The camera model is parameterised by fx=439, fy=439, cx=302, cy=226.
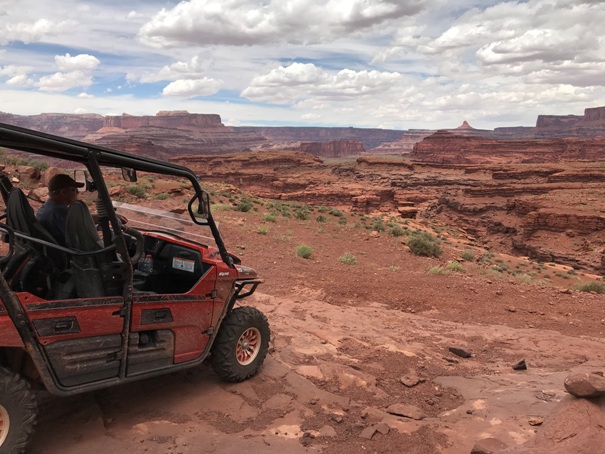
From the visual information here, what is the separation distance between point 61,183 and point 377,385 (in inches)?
164

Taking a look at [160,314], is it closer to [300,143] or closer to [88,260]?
[88,260]

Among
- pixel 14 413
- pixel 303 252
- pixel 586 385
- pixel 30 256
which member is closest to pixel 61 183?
pixel 30 256

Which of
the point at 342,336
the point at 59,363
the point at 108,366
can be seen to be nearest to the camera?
the point at 59,363

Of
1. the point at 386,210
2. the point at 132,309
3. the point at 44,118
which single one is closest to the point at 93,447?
the point at 132,309

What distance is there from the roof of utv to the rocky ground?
228 cm

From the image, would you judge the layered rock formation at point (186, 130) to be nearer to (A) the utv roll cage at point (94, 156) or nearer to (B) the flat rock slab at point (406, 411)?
(A) the utv roll cage at point (94, 156)

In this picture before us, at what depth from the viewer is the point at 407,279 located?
37.4 feet

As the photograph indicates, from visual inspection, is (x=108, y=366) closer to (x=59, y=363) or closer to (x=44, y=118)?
(x=59, y=363)

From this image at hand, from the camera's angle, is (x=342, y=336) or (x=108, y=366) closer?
(x=108, y=366)

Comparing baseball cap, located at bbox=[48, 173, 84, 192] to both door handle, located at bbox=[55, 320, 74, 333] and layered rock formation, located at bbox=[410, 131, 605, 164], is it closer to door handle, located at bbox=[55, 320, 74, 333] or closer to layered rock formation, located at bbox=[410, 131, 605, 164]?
door handle, located at bbox=[55, 320, 74, 333]

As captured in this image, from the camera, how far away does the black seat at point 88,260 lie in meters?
3.70

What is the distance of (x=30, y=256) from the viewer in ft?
12.2

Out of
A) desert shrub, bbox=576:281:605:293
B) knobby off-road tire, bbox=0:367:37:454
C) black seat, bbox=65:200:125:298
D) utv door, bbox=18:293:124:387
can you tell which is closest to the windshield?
black seat, bbox=65:200:125:298

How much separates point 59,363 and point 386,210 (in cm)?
5096
